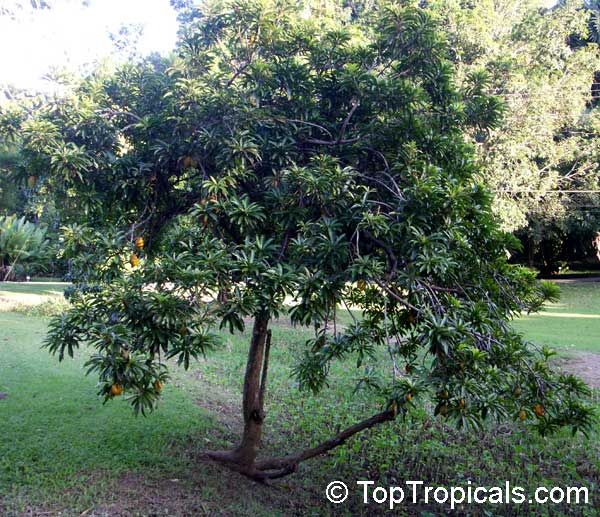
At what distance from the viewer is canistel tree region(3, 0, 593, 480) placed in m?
3.46

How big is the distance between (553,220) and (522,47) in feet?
28.2

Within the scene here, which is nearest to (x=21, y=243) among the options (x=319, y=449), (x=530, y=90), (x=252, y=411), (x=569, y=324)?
(x=252, y=411)

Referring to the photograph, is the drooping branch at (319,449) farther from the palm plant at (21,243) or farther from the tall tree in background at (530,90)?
the palm plant at (21,243)

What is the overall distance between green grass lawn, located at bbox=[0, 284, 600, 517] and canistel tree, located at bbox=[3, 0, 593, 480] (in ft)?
2.79

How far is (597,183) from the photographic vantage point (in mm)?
20406

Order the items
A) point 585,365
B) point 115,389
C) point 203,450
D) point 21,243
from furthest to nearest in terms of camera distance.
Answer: point 21,243 < point 585,365 < point 203,450 < point 115,389

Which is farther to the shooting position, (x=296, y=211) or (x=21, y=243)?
(x=21, y=243)

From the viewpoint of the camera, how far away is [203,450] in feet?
19.7

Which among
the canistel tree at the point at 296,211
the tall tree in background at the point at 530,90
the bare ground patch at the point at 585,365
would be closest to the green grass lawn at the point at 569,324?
the bare ground patch at the point at 585,365

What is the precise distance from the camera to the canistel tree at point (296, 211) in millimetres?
3455

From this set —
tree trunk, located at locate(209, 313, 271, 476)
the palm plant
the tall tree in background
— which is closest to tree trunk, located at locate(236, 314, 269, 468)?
tree trunk, located at locate(209, 313, 271, 476)

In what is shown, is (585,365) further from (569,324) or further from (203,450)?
(203,450)

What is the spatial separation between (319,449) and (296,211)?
88.2 inches

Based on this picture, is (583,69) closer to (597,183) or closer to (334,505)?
(597,183)
